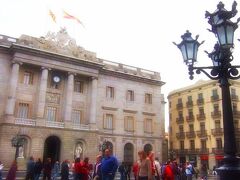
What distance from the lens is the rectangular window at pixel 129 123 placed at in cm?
3586

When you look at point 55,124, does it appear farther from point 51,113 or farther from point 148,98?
point 148,98

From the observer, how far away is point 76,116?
3291cm

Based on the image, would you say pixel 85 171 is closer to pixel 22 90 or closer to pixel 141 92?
pixel 22 90

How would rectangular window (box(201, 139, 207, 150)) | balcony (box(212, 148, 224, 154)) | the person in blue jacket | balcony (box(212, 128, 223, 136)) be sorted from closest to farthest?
the person in blue jacket, balcony (box(212, 148, 224, 154)), balcony (box(212, 128, 223, 136)), rectangular window (box(201, 139, 207, 150))

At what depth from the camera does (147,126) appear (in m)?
37.5

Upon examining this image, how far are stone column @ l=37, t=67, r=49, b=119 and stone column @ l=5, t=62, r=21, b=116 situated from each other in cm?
252

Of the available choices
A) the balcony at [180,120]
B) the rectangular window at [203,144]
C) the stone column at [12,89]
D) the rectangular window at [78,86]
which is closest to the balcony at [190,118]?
the balcony at [180,120]

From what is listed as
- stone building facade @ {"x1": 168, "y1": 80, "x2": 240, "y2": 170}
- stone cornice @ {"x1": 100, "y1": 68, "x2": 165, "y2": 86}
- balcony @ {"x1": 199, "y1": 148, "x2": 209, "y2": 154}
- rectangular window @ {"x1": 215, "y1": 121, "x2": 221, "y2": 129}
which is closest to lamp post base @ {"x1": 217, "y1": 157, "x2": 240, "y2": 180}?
stone cornice @ {"x1": 100, "y1": 68, "x2": 165, "y2": 86}

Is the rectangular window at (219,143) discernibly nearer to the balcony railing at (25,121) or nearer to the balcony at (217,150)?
the balcony at (217,150)

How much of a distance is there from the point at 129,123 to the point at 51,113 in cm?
1008

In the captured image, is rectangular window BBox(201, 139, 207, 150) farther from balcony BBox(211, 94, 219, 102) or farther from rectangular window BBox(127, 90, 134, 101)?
rectangular window BBox(127, 90, 134, 101)

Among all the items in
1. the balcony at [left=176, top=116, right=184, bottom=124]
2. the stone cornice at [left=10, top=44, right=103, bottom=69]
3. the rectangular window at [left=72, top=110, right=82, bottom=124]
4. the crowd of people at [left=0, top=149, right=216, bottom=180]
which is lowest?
the crowd of people at [left=0, top=149, right=216, bottom=180]

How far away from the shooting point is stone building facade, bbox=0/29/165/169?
94.8 ft

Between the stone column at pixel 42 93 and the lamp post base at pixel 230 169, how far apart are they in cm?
2608
